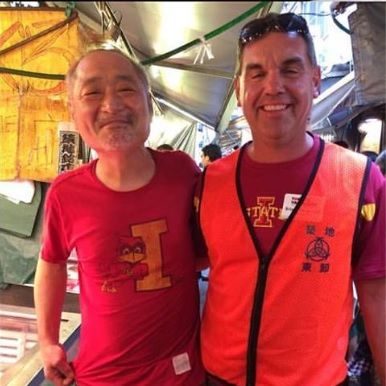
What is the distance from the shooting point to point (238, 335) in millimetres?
815

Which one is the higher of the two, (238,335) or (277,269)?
(277,269)

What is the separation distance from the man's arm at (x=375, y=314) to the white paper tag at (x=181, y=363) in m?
0.44

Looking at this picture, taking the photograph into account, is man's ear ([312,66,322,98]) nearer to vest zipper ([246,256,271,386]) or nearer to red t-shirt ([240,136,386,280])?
red t-shirt ([240,136,386,280])

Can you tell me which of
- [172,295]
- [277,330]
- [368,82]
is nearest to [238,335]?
[277,330]

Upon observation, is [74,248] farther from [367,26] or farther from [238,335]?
[367,26]

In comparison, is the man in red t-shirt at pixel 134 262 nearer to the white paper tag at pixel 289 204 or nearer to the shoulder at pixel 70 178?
the shoulder at pixel 70 178

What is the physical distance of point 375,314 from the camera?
2.72ft

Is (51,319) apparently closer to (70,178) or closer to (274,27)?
(70,178)

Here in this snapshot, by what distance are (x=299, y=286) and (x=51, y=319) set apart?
0.69 metres

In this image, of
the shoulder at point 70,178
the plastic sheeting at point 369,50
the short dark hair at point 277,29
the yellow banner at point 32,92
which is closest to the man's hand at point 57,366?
the shoulder at point 70,178

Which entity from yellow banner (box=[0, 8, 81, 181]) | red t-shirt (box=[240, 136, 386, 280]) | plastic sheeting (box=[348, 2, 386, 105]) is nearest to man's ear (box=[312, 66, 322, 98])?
red t-shirt (box=[240, 136, 386, 280])

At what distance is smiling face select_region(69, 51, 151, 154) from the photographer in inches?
33.0

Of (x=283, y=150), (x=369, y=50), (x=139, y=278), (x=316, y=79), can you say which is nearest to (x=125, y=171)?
(x=139, y=278)

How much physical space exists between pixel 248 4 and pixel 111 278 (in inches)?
30.8
